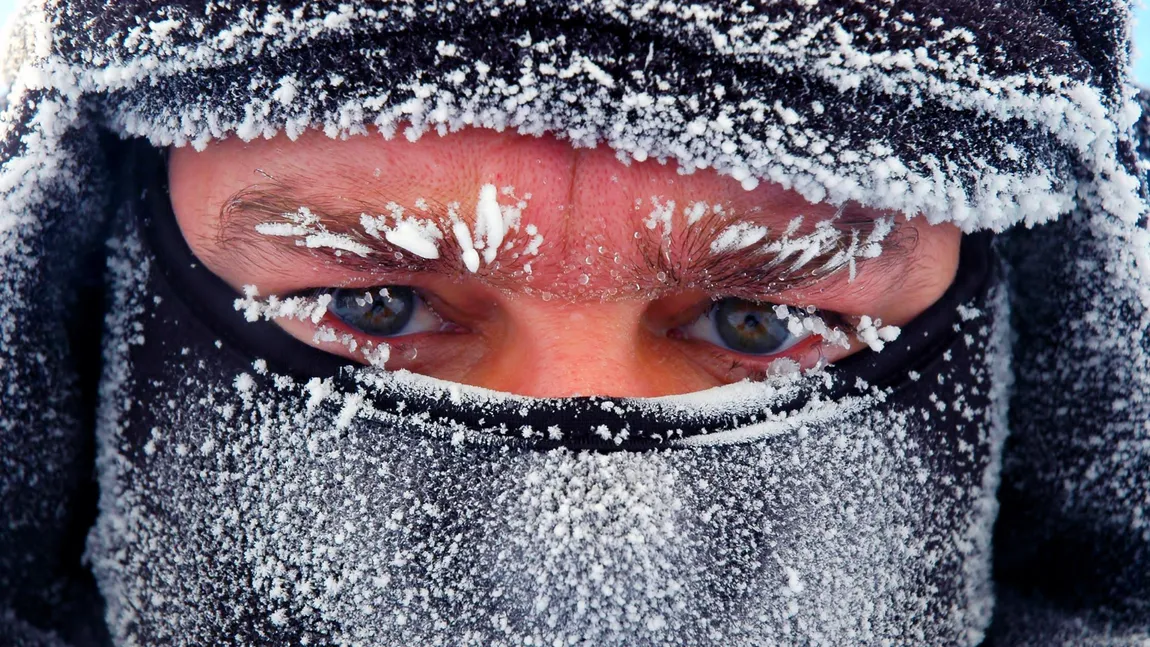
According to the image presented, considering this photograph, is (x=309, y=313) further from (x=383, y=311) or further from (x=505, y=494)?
(x=505, y=494)

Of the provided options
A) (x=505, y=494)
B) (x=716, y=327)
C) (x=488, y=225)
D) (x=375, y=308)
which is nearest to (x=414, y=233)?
(x=488, y=225)

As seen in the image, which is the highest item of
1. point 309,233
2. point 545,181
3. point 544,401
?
point 545,181

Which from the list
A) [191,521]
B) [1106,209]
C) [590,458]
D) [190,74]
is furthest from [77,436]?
[1106,209]

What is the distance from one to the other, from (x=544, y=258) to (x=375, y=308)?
0.29m

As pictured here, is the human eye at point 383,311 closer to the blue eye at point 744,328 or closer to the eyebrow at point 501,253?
the eyebrow at point 501,253

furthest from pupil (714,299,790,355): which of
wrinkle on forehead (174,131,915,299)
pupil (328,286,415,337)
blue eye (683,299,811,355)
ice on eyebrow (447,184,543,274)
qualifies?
pupil (328,286,415,337)

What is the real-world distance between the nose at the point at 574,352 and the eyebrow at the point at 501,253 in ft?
0.19

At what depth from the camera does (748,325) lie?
1358 millimetres

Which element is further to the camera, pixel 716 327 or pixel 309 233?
pixel 716 327

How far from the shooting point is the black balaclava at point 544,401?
43.3 inches

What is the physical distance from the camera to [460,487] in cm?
117

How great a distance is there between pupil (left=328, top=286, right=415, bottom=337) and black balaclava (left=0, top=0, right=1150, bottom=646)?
0.29 feet

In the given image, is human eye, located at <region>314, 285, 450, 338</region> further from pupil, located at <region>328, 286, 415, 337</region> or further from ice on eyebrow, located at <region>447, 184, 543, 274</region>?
ice on eyebrow, located at <region>447, 184, 543, 274</region>

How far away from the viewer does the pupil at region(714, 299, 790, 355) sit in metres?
1.35
